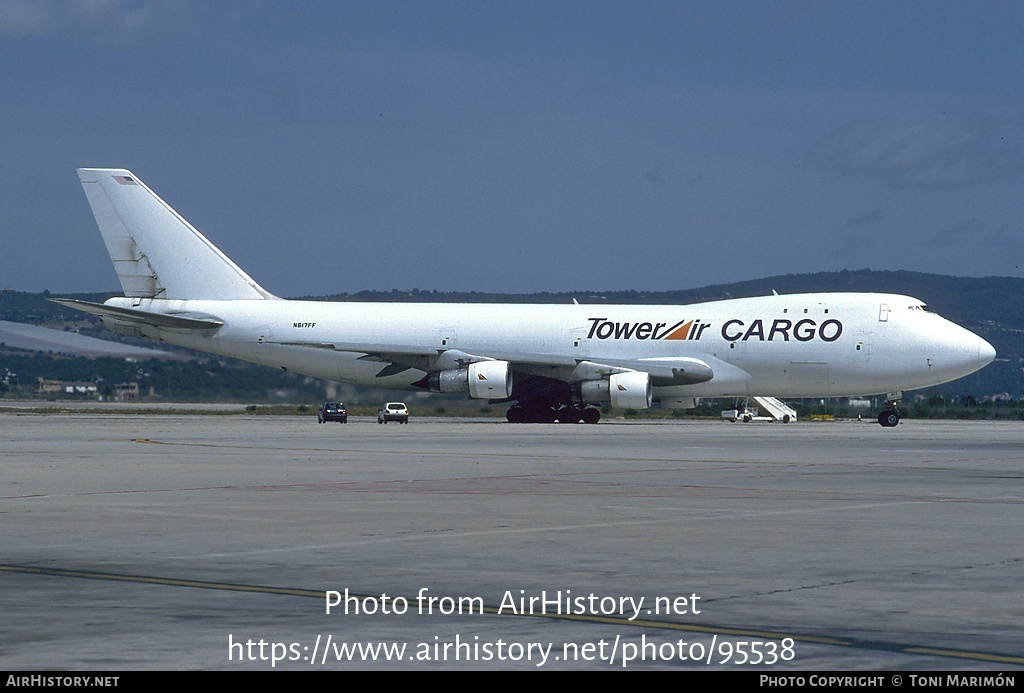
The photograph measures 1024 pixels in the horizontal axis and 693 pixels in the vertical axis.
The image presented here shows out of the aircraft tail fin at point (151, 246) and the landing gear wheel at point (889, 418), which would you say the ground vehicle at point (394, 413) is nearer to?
the aircraft tail fin at point (151, 246)

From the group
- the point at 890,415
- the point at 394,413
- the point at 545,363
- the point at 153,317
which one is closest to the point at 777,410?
the point at 890,415

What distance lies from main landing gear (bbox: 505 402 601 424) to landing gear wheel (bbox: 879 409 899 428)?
12236 mm

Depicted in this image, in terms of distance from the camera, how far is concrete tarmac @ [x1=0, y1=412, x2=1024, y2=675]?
27.6ft

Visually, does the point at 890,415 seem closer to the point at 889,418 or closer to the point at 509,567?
the point at 889,418

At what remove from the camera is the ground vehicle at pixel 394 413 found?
64.6 metres

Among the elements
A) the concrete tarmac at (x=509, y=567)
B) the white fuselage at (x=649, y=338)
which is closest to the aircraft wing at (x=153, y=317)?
the white fuselage at (x=649, y=338)

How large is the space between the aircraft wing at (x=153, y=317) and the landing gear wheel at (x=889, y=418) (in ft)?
96.8

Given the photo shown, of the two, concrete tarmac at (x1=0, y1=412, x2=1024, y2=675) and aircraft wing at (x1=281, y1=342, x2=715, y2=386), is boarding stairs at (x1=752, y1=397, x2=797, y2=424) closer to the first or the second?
aircraft wing at (x1=281, y1=342, x2=715, y2=386)

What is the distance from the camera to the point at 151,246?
63969 millimetres

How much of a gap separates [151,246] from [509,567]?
5458cm

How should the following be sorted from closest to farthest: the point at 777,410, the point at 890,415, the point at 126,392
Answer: the point at 890,415, the point at 126,392, the point at 777,410

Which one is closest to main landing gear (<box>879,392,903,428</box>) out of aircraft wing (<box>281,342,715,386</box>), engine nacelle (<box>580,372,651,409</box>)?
aircraft wing (<box>281,342,715,386</box>)

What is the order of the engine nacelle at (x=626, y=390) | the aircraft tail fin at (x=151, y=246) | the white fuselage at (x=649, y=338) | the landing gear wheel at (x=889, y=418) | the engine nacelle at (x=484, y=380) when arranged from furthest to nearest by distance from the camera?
the aircraft tail fin at (x=151, y=246), the landing gear wheel at (x=889, y=418), the engine nacelle at (x=484, y=380), the white fuselage at (x=649, y=338), the engine nacelle at (x=626, y=390)

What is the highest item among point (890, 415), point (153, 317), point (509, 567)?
point (153, 317)
